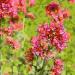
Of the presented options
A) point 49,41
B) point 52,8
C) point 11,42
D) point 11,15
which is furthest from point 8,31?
point 52,8

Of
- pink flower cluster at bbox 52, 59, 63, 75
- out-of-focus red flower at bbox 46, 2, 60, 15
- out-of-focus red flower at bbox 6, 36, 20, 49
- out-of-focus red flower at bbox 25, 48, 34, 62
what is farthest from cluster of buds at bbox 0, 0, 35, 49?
out-of-focus red flower at bbox 46, 2, 60, 15

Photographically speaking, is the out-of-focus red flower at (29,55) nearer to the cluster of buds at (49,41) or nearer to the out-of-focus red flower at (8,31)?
the cluster of buds at (49,41)

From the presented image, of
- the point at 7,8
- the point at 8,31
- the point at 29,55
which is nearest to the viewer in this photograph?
the point at 7,8

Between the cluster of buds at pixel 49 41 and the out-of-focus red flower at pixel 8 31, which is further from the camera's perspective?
the out-of-focus red flower at pixel 8 31

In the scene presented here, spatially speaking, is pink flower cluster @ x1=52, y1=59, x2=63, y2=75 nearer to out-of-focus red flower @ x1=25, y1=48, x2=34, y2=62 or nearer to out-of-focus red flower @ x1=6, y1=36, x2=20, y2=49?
out-of-focus red flower @ x1=25, y1=48, x2=34, y2=62

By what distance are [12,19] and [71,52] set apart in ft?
6.61

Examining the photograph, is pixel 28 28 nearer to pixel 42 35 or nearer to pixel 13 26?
pixel 13 26

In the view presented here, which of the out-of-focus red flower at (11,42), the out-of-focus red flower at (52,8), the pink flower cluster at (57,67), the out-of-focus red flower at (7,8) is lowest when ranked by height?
the pink flower cluster at (57,67)

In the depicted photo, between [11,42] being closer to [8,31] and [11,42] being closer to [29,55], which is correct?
[8,31]

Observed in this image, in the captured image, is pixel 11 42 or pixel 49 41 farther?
pixel 11 42

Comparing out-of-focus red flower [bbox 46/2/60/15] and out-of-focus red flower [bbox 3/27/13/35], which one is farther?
out-of-focus red flower [bbox 46/2/60/15]

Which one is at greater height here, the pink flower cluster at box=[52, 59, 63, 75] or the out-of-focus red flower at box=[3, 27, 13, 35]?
the out-of-focus red flower at box=[3, 27, 13, 35]

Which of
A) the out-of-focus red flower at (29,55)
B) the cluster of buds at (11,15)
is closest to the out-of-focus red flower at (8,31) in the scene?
the cluster of buds at (11,15)

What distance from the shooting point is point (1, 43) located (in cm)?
430
